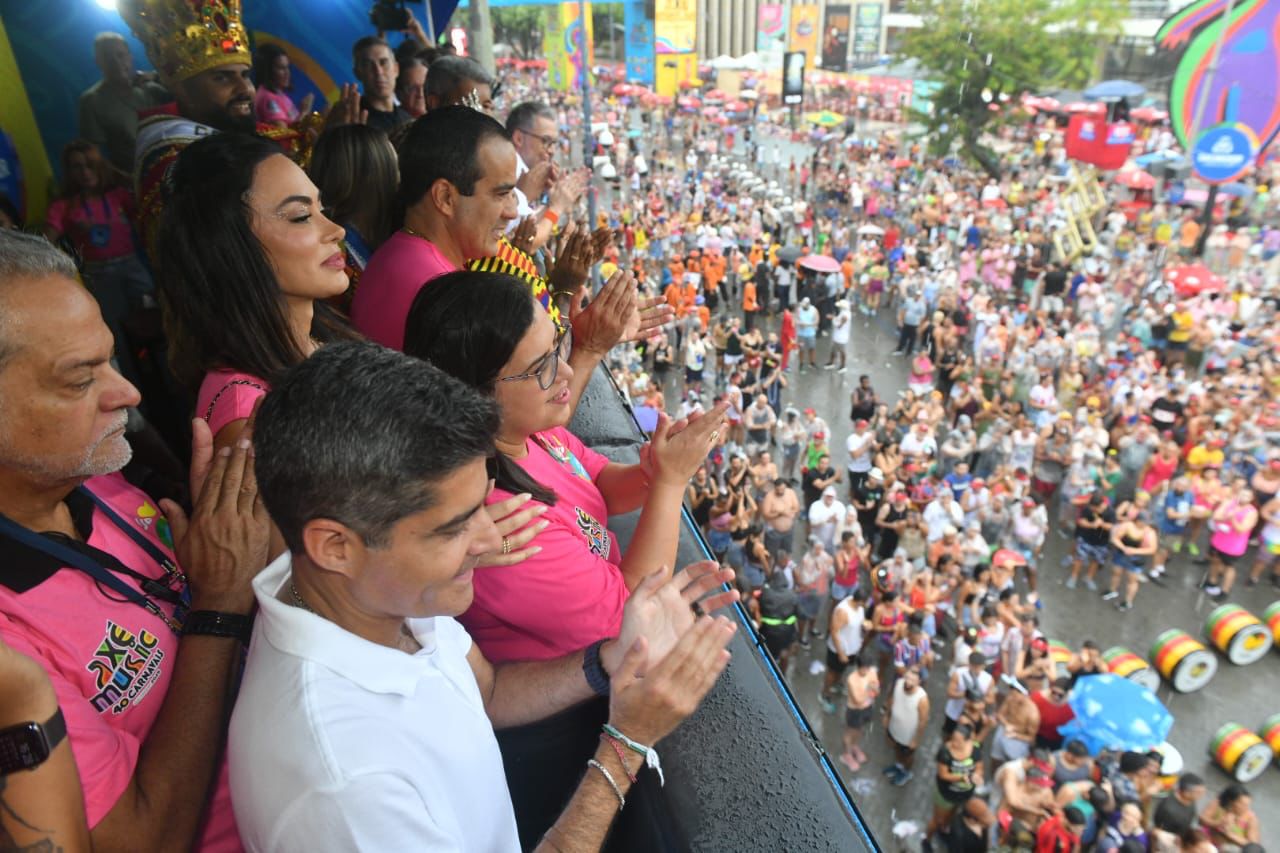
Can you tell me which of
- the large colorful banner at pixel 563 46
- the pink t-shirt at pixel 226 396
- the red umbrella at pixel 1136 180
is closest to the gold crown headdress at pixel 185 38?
the pink t-shirt at pixel 226 396

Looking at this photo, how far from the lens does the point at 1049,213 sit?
17922 millimetres

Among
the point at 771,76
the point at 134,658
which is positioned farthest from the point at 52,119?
the point at 771,76

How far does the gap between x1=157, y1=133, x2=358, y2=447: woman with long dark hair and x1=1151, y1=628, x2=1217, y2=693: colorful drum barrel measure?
787 centimetres

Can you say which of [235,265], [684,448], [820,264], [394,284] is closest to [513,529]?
[684,448]

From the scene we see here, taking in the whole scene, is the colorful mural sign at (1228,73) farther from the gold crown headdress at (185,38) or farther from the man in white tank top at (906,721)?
the gold crown headdress at (185,38)

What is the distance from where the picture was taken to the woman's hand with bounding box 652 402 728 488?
173 centimetres

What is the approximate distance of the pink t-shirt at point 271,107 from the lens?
450 centimetres

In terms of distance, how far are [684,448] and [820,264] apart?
12.6 m

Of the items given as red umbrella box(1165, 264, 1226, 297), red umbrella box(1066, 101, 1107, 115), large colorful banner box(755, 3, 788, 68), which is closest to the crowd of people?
red umbrella box(1165, 264, 1226, 297)

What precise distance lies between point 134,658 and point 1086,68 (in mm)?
25740

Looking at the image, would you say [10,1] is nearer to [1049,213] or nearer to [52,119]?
[52,119]

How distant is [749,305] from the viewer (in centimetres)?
1384

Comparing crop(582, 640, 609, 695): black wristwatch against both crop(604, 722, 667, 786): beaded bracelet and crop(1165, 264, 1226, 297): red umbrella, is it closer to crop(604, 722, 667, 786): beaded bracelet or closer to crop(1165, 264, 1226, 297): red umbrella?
crop(604, 722, 667, 786): beaded bracelet

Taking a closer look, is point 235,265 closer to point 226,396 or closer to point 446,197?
point 226,396
